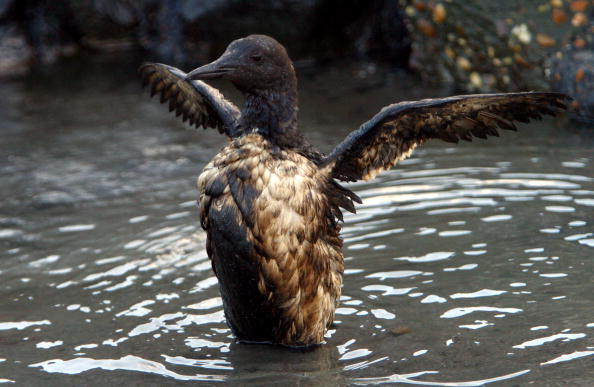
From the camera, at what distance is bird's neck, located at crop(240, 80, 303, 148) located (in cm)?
463

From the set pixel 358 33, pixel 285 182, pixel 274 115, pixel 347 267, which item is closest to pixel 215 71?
pixel 274 115

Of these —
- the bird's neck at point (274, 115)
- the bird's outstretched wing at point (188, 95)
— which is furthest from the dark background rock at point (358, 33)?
the bird's neck at point (274, 115)

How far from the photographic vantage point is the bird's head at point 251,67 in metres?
4.61

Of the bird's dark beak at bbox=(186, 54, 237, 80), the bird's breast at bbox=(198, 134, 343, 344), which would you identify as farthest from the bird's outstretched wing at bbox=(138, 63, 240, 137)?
the bird's breast at bbox=(198, 134, 343, 344)

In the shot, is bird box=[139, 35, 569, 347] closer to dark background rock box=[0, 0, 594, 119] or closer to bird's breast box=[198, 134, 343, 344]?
bird's breast box=[198, 134, 343, 344]

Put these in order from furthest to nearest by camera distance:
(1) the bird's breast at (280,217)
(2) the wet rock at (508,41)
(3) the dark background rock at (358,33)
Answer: (3) the dark background rock at (358,33) → (2) the wet rock at (508,41) → (1) the bird's breast at (280,217)

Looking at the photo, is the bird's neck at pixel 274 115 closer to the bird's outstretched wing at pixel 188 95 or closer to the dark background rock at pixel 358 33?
the bird's outstretched wing at pixel 188 95

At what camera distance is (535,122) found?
26.5ft

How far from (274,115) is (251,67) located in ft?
0.83

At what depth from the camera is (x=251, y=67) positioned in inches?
182

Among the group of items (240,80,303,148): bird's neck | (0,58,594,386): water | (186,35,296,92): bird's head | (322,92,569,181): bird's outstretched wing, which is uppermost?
(186,35,296,92): bird's head

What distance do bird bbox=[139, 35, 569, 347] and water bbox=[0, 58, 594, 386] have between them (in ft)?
0.79

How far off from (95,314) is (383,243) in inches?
69.7

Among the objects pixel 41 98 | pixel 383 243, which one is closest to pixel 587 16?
pixel 383 243
